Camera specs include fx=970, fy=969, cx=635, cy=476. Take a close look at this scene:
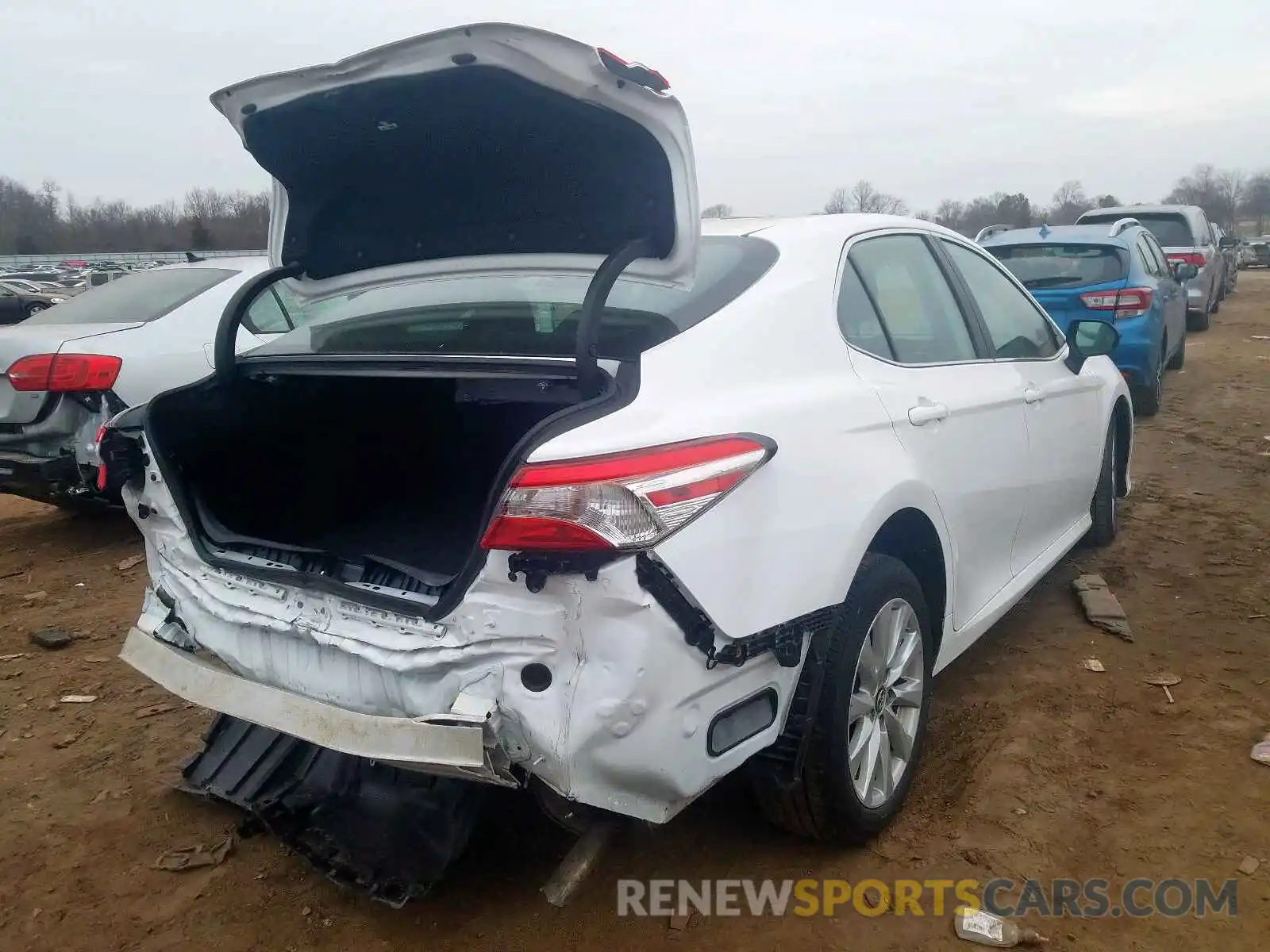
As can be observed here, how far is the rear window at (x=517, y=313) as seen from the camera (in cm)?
227

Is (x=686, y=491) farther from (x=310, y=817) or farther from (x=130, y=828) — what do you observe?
(x=130, y=828)

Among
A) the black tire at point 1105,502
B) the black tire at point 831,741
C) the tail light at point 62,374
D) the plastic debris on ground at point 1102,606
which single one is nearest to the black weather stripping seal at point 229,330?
the black tire at point 831,741

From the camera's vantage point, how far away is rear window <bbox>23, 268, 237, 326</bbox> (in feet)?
18.5

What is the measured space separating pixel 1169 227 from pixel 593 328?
559 inches

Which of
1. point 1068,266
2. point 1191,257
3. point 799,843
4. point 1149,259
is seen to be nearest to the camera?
point 799,843

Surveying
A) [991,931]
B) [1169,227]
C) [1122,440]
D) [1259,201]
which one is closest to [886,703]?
[991,931]

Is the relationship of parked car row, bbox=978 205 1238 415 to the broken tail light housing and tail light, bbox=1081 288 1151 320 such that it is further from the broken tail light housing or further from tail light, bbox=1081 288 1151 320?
the broken tail light housing

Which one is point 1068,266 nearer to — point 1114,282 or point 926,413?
point 1114,282

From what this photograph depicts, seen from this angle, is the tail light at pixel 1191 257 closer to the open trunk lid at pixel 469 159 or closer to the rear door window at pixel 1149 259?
the rear door window at pixel 1149 259

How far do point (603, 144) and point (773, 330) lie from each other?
0.60m

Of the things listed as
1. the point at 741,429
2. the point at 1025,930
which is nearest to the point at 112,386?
the point at 741,429

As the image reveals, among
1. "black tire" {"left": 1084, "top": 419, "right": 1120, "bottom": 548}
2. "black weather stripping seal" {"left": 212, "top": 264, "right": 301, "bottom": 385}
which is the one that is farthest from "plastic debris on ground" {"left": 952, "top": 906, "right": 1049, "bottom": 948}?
"black tire" {"left": 1084, "top": 419, "right": 1120, "bottom": 548}

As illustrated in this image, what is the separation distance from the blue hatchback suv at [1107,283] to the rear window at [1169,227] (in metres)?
6.19

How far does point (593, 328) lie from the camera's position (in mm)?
2084
